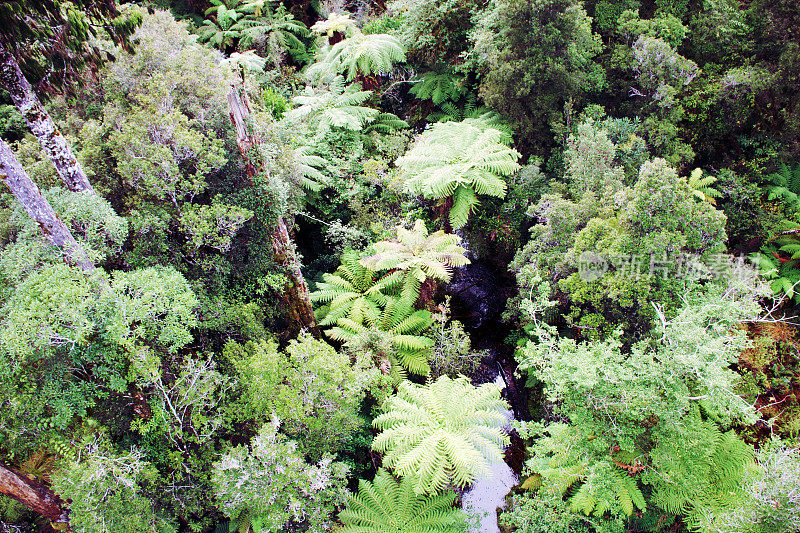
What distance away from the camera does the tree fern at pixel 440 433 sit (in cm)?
538

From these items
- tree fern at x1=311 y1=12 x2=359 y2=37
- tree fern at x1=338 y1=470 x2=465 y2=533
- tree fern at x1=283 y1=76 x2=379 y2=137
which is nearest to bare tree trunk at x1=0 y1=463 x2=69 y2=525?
tree fern at x1=338 y1=470 x2=465 y2=533

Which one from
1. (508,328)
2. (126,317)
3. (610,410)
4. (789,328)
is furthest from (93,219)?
(789,328)

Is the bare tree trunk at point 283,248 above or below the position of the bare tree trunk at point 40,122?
below

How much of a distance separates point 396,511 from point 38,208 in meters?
5.81

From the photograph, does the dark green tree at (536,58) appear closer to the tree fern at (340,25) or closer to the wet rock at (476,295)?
the wet rock at (476,295)

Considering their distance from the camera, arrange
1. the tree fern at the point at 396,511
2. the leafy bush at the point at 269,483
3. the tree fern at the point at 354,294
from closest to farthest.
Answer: the leafy bush at the point at 269,483 → the tree fern at the point at 396,511 → the tree fern at the point at 354,294

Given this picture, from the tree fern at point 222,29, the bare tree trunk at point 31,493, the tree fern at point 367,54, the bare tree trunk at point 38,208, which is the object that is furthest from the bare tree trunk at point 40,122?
the tree fern at point 222,29

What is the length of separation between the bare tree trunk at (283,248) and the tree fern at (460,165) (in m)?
2.69

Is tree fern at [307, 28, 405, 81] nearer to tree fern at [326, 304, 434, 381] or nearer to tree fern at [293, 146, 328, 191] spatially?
tree fern at [293, 146, 328, 191]

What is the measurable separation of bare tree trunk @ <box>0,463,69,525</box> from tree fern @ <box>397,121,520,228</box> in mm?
6934

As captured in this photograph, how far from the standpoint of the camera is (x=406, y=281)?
769 cm

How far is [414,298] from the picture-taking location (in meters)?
7.64

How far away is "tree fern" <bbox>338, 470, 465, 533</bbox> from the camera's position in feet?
18.3

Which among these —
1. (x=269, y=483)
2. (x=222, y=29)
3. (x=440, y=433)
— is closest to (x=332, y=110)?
(x=222, y=29)
